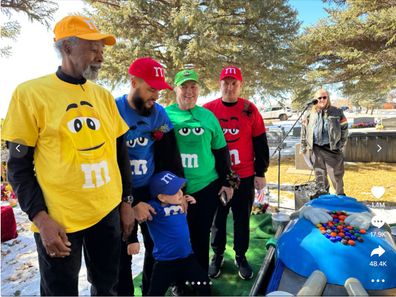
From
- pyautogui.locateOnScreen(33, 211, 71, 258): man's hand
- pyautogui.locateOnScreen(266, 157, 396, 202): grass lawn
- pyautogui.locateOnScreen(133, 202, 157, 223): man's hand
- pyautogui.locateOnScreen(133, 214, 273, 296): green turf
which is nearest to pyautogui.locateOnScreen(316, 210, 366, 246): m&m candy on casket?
pyautogui.locateOnScreen(133, 214, 273, 296): green turf

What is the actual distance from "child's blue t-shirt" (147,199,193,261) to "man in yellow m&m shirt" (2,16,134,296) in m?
0.48

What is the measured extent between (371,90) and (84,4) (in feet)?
33.4

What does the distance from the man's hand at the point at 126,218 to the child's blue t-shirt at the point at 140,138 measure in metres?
0.26

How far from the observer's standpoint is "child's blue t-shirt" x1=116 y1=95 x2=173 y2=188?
6.31ft

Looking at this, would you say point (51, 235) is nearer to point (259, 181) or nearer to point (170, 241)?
point (170, 241)

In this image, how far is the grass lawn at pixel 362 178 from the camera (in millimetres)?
6023

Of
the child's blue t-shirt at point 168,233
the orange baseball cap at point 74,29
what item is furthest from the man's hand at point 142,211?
the orange baseball cap at point 74,29

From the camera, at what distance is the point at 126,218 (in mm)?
1756

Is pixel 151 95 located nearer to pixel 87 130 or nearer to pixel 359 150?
pixel 87 130

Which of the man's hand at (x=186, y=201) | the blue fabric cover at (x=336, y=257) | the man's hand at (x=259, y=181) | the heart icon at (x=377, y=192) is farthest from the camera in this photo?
the heart icon at (x=377, y=192)

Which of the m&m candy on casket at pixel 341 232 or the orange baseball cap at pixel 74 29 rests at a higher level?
the orange baseball cap at pixel 74 29

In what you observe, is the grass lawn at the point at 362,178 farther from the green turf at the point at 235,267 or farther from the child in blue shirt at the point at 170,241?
the child in blue shirt at the point at 170,241

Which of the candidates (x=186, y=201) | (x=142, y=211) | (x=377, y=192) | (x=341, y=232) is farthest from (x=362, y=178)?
(x=142, y=211)

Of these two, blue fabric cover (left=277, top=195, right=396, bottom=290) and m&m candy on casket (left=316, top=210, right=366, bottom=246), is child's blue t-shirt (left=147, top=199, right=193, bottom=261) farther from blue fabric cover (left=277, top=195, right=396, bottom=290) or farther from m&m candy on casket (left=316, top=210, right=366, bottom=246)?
m&m candy on casket (left=316, top=210, right=366, bottom=246)
